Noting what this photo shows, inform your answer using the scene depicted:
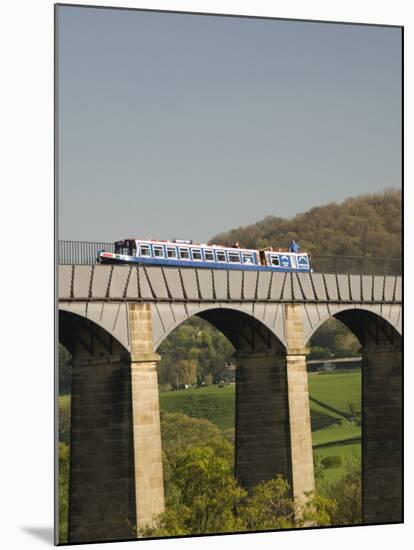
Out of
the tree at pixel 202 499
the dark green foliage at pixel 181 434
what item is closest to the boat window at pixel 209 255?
the tree at pixel 202 499

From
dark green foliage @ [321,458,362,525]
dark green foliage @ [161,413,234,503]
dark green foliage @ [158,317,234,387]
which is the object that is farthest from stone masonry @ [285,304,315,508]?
dark green foliage @ [158,317,234,387]

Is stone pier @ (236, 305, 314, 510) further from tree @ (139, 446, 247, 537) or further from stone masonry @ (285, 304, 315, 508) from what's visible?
tree @ (139, 446, 247, 537)

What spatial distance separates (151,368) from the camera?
4712 cm

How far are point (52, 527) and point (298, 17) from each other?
650 inches

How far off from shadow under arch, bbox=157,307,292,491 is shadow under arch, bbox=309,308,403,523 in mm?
3237

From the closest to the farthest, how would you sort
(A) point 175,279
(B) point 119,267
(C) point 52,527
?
(C) point 52,527 → (B) point 119,267 → (A) point 175,279

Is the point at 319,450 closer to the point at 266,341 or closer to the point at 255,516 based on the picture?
the point at 266,341

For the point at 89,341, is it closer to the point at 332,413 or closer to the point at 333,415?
the point at 332,413

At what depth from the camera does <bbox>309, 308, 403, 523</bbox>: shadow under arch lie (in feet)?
161

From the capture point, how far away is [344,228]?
50.3m

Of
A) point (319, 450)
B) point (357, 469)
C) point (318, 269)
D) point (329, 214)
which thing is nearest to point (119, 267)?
point (329, 214)

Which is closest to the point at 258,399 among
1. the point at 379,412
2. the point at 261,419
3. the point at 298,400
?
the point at 261,419

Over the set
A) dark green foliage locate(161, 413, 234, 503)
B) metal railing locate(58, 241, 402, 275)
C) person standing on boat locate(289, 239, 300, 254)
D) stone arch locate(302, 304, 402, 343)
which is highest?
person standing on boat locate(289, 239, 300, 254)
